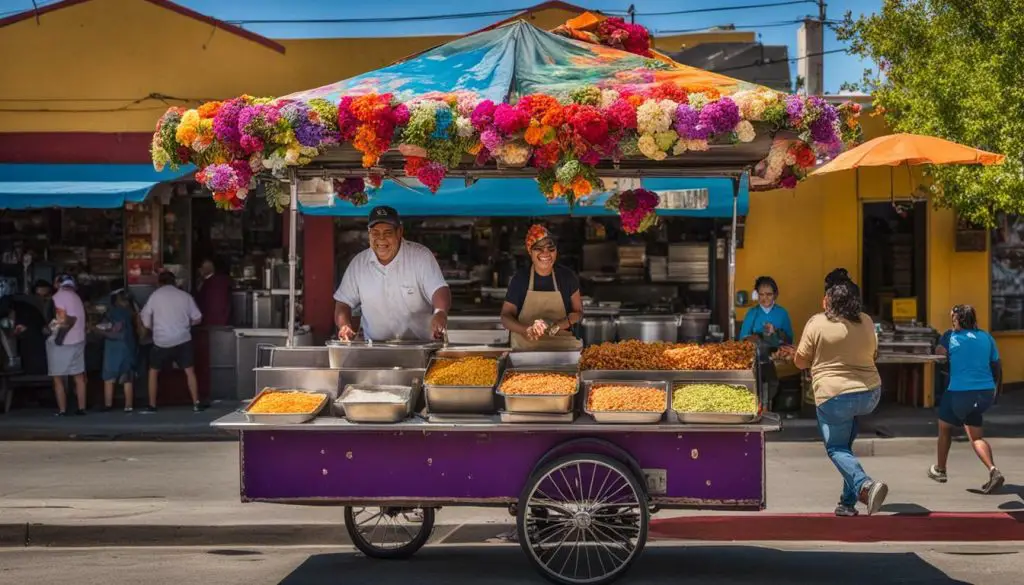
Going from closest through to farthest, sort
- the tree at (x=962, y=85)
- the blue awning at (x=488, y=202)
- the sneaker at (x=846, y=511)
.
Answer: the sneaker at (x=846, y=511)
the tree at (x=962, y=85)
the blue awning at (x=488, y=202)

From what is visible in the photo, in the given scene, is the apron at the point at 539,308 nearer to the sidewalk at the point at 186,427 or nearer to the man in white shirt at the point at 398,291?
the man in white shirt at the point at 398,291

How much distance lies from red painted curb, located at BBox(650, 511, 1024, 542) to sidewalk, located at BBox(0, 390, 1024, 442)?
4.49 m

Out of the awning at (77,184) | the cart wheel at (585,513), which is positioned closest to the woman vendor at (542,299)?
the cart wheel at (585,513)

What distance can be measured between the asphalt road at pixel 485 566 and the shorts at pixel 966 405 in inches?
63.3

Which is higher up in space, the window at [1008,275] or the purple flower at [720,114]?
the purple flower at [720,114]

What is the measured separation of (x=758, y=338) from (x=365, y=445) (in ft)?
22.1

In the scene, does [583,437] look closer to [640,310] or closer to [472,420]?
[472,420]

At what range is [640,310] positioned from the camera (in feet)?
49.5

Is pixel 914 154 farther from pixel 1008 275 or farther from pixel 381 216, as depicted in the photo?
pixel 381 216

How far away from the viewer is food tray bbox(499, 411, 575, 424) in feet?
22.8

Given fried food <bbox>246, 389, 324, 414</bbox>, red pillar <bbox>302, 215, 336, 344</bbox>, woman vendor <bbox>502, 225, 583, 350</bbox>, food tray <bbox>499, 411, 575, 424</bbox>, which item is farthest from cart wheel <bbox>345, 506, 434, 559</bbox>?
red pillar <bbox>302, 215, 336, 344</bbox>

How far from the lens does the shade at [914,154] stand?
1137cm

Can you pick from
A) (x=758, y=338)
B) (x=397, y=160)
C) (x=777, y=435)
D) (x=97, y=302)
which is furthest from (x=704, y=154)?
(x=97, y=302)

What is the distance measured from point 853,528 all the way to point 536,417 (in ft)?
9.79
